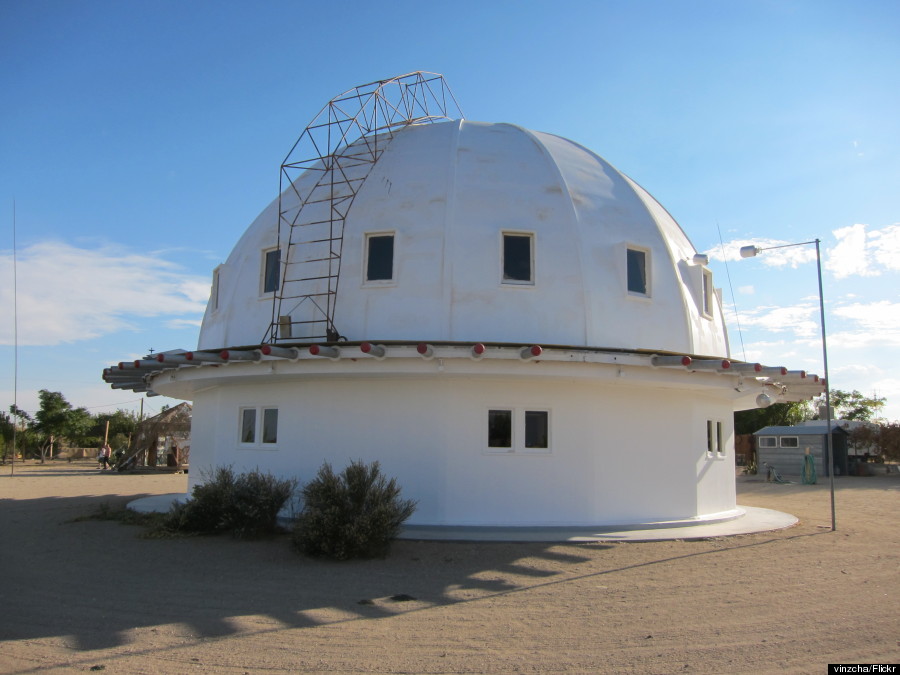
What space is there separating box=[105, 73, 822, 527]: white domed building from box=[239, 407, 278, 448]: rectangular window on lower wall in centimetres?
5

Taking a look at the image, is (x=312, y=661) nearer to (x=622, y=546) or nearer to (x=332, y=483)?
(x=332, y=483)

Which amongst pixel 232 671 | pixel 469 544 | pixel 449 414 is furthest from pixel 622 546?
pixel 232 671

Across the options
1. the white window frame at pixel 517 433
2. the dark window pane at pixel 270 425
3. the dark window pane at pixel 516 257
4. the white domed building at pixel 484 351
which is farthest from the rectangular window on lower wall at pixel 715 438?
the dark window pane at pixel 270 425

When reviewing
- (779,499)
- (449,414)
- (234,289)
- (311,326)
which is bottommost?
(779,499)

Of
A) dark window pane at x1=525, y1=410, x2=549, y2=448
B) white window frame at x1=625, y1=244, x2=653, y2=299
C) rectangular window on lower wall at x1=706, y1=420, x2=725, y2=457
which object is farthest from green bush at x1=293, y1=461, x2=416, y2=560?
rectangular window on lower wall at x1=706, y1=420, x2=725, y2=457

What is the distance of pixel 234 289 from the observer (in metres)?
16.3

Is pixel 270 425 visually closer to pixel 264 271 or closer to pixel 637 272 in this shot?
pixel 264 271

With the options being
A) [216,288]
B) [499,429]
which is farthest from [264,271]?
[499,429]

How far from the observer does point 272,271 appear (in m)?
15.6

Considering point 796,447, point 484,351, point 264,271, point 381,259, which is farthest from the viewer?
point 796,447

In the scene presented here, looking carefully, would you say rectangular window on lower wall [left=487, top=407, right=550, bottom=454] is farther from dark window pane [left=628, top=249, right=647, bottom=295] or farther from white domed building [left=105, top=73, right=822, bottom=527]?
dark window pane [left=628, top=249, right=647, bottom=295]

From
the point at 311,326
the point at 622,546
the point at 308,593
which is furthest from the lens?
the point at 311,326

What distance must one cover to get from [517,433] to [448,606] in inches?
212

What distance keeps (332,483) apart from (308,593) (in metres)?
2.66
